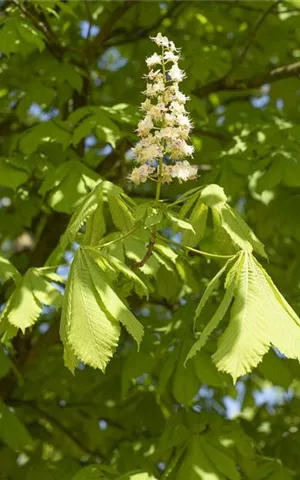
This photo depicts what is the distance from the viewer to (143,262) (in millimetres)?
1996

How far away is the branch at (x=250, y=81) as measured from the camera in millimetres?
3494

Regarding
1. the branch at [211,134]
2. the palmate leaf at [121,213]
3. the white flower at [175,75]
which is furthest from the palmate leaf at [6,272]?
the branch at [211,134]

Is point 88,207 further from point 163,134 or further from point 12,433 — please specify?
point 12,433

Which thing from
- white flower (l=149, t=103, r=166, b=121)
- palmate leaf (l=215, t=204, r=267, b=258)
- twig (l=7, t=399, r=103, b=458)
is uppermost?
white flower (l=149, t=103, r=166, b=121)

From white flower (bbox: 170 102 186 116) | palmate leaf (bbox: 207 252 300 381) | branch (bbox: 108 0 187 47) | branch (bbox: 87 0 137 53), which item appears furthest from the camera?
branch (bbox: 108 0 187 47)

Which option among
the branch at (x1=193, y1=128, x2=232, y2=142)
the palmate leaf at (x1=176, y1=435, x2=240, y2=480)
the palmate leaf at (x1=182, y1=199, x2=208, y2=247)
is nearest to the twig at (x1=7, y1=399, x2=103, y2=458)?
the palmate leaf at (x1=176, y1=435, x2=240, y2=480)

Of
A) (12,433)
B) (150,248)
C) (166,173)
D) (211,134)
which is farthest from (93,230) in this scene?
(211,134)

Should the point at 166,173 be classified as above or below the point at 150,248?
above

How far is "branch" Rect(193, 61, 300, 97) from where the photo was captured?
11.5ft

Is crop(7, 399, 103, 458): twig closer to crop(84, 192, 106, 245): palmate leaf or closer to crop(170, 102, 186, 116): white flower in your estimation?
crop(84, 192, 106, 245): palmate leaf

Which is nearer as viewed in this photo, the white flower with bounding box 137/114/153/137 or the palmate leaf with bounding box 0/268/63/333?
the white flower with bounding box 137/114/153/137

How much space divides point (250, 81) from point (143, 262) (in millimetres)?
1823

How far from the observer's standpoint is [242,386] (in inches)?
150

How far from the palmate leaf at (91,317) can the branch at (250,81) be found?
2.01m
